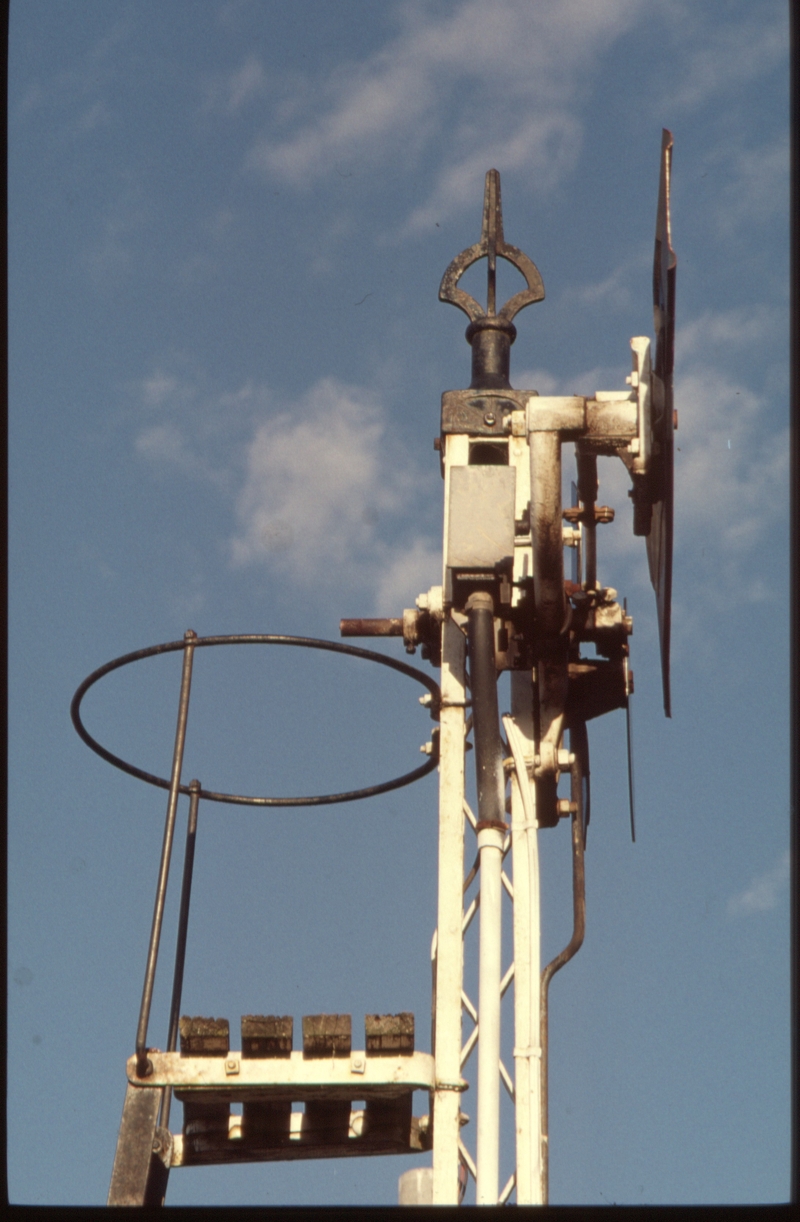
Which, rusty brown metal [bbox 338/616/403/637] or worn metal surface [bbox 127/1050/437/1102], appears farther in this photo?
rusty brown metal [bbox 338/616/403/637]

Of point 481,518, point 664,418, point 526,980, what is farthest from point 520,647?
point 526,980

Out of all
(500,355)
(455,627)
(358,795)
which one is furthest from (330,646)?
(500,355)

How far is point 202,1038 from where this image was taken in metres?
7.15

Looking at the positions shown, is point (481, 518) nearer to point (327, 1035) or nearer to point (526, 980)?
point (526, 980)

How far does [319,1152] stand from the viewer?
7.65 meters

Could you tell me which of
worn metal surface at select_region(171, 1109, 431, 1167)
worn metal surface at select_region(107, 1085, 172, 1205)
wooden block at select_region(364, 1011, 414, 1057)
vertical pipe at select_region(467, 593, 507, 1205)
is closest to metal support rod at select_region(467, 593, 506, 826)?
vertical pipe at select_region(467, 593, 507, 1205)

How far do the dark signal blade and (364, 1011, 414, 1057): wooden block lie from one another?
224 centimetres

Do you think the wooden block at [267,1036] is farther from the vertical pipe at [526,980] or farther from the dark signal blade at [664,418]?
the dark signal blade at [664,418]

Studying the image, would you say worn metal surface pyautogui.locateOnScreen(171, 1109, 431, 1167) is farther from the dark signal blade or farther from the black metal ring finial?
the black metal ring finial

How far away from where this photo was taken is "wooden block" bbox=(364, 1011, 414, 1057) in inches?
280

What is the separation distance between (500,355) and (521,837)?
2892 mm

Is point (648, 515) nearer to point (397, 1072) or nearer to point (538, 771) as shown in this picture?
point (538, 771)

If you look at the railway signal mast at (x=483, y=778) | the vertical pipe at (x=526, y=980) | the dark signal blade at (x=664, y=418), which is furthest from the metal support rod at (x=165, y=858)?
the dark signal blade at (x=664, y=418)

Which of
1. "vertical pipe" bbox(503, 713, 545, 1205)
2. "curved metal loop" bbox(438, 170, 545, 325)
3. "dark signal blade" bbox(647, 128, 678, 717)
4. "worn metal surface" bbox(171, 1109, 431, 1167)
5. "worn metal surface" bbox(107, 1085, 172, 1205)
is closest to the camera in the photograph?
"vertical pipe" bbox(503, 713, 545, 1205)
